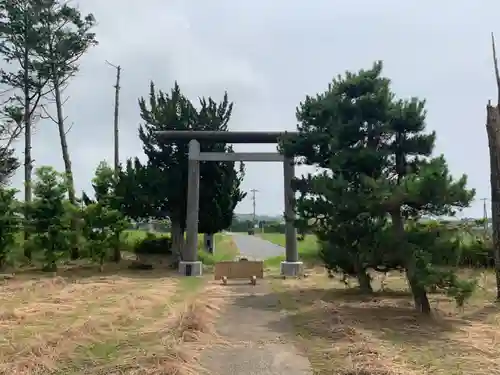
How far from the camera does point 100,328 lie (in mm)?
6754

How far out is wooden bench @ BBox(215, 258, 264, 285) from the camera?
12.5 metres

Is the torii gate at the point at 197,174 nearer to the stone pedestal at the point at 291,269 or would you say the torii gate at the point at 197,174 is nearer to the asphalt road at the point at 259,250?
the stone pedestal at the point at 291,269

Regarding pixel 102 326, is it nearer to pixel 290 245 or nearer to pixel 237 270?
pixel 237 270

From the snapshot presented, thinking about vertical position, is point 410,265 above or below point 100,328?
above

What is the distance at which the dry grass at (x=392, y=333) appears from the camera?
16.3 ft

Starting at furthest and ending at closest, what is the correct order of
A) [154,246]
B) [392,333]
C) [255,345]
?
[154,246], [392,333], [255,345]

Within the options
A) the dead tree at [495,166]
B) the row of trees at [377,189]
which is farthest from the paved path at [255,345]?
the dead tree at [495,166]

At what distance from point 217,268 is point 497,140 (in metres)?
6.80

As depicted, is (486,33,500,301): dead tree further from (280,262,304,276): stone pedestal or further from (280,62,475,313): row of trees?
(280,262,304,276): stone pedestal

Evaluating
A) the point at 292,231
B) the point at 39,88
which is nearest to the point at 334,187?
the point at 292,231

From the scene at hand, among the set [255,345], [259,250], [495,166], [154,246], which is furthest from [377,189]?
[259,250]

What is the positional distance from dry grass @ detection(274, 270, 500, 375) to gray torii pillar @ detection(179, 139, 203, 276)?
4559 mm

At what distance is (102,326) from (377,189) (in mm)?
4307

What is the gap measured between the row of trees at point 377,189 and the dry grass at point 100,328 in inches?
106
